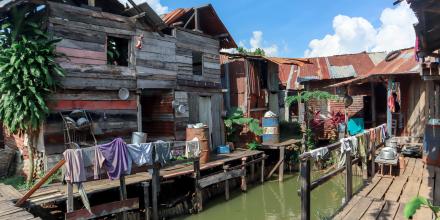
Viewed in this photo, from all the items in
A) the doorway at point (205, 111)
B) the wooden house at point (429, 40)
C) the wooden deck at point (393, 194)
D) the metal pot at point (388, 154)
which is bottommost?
the wooden deck at point (393, 194)

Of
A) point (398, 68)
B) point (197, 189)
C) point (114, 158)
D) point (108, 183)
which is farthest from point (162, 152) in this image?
point (398, 68)

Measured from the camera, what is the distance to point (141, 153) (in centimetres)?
895

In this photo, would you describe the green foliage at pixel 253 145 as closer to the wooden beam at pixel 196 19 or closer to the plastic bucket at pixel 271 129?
the plastic bucket at pixel 271 129

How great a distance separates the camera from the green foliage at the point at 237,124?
15562 millimetres

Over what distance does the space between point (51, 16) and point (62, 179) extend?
4619mm

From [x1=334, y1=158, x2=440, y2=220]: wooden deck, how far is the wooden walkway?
20.2ft

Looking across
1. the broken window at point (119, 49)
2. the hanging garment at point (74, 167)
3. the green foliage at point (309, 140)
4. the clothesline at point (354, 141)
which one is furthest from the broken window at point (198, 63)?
the hanging garment at point (74, 167)

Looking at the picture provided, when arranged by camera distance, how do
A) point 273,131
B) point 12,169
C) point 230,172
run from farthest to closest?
point 273,131, point 230,172, point 12,169

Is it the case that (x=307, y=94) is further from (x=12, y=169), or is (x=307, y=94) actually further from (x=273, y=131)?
(x=12, y=169)

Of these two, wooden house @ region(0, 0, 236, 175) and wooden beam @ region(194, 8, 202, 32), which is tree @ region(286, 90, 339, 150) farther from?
wooden beam @ region(194, 8, 202, 32)

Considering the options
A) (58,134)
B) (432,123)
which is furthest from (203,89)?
(432,123)

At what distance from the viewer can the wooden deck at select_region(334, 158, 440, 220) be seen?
6203 millimetres

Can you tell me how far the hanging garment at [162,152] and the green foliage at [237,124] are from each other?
6325mm

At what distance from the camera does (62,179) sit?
9328 millimetres
